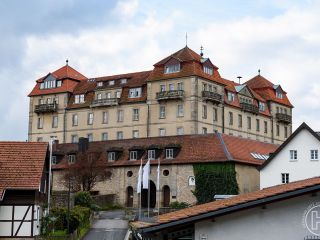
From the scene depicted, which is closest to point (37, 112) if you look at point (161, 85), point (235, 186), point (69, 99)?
point (69, 99)

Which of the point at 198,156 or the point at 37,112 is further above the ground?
the point at 37,112

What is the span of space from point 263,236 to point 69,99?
284 feet

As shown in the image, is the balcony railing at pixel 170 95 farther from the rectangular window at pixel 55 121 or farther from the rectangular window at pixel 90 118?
the rectangular window at pixel 55 121

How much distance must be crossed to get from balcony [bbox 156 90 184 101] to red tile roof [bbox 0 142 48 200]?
43099 millimetres

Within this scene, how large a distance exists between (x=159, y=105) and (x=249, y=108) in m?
15.5

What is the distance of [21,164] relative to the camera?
43.6 m

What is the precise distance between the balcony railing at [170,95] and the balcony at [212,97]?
10.1 ft

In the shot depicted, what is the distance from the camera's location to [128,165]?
71.0m

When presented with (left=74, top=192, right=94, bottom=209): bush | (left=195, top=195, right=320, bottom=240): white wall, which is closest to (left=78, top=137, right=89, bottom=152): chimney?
(left=74, top=192, right=94, bottom=209): bush

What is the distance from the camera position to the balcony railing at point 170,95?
87.0 metres

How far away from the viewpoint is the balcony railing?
87000 millimetres

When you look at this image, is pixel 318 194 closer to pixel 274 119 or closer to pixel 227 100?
pixel 227 100

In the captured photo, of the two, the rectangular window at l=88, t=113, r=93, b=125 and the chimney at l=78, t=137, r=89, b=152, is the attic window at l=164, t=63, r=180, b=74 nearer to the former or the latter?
the rectangular window at l=88, t=113, r=93, b=125

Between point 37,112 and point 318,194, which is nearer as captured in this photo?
point 318,194
